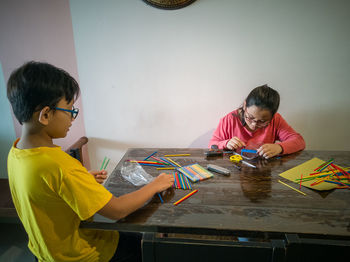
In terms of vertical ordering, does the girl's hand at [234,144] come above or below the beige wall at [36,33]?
below

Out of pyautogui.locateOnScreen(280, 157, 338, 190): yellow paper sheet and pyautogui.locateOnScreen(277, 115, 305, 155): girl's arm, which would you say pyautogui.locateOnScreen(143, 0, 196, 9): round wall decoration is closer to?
pyautogui.locateOnScreen(277, 115, 305, 155): girl's arm

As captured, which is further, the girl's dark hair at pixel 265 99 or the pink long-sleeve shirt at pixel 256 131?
the pink long-sleeve shirt at pixel 256 131

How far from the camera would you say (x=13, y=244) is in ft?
5.89

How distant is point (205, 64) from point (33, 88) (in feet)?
5.22

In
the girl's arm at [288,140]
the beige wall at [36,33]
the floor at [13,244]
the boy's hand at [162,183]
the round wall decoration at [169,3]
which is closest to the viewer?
the boy's hand at [162,183]

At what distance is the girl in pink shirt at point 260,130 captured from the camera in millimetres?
1422

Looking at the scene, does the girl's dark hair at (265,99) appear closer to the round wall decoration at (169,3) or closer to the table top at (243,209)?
the table top at (243,209)

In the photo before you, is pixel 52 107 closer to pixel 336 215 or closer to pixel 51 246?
pixel 51 246

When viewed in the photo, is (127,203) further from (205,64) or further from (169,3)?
(169,3)

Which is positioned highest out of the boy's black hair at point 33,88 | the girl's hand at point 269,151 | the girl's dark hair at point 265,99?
the boy's black hair at point 33,88

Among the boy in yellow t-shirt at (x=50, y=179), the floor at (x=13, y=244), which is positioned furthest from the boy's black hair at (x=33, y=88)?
the floor at (x=13, y=244)

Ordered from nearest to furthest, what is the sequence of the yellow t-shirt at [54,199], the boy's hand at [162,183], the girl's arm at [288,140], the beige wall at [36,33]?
the yellow t-shirt at [54,199] < the boy's hand at [162,183] < the girl's arm at [288,140] < the beige wall at [36,33]

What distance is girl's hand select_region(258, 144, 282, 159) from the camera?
4.38ft

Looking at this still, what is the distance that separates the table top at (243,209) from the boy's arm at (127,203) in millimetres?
31
